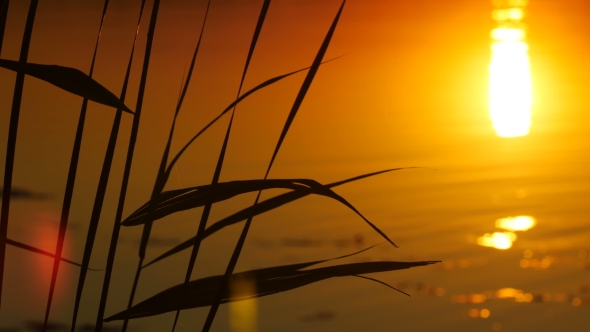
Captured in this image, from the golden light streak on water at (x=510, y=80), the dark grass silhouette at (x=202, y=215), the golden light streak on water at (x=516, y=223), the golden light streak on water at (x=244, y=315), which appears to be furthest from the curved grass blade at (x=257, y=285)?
the golden light streak on water at (x=510, y=80)

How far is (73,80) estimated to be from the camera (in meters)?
0.77

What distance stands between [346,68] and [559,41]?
8.65 feet

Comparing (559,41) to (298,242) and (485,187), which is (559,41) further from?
(298,242)

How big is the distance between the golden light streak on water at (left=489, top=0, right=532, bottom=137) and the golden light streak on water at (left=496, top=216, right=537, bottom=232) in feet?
6.04

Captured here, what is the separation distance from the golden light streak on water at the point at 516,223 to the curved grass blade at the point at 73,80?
3696mm

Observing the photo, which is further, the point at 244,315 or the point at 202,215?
the point at 244,315

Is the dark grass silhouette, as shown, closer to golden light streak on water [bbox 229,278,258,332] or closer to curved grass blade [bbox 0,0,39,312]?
curved grass blade [bbox 0,0,39,312]

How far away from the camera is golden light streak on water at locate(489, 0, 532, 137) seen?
6.64 meters

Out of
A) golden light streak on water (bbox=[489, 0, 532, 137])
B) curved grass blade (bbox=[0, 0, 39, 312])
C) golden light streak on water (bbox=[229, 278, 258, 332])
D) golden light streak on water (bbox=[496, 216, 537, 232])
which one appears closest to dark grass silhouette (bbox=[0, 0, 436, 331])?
curved grass blade (bbox=[0, 0, 39, 312])

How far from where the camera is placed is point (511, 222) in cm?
439

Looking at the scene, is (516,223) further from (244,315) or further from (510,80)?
(510,80)

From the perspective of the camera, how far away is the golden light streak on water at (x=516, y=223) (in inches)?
170

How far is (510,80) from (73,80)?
756 centimetres

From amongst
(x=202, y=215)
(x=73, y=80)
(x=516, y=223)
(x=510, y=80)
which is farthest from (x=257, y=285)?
(x=510, y=80)
